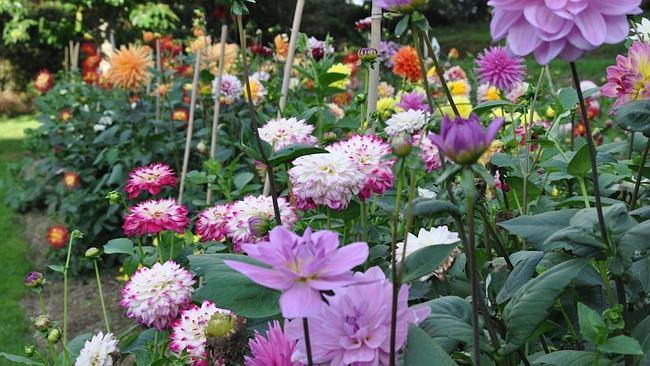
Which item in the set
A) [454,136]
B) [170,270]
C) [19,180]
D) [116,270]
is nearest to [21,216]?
[19,180]

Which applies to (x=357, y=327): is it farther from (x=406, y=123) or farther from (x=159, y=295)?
(x=406, y=123)

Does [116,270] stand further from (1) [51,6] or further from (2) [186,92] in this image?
(1) [51,6]

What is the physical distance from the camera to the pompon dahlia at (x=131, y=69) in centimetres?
343

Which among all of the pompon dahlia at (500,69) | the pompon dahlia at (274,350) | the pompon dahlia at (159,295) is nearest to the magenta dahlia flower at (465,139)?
the pompon dahlia at (274,350)

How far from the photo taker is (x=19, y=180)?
16.2 ft

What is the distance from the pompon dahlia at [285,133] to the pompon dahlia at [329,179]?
0.75ft

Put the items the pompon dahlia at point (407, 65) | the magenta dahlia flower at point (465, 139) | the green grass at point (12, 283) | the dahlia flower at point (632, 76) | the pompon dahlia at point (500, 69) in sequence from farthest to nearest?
1. the green grass at point (12, 283)
2. the pompon dahlia at point (407, 65)
3. the pompon dahlia at point (500, 69)
4. the dahlia flower at point (632, 76)
5. the magenta dahlia flower at point (465, 139)

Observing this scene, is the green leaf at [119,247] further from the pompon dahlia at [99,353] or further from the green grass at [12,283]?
the green grass at [12,283]

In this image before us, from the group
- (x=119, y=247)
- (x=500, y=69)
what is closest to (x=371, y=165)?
(x=119, y=247)

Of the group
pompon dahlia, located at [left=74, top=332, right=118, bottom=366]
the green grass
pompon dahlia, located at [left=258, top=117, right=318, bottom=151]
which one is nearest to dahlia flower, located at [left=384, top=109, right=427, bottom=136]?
pompon dahlia, located at [left=258, top=117, right=318, bottom=151]

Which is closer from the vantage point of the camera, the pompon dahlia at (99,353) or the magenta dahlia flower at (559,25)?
the magenta dahlia flower at (559,25)

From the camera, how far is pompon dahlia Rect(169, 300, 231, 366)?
0.96 m

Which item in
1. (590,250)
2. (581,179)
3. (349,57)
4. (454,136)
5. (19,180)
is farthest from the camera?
(19,180)

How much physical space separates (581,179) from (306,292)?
626mm
